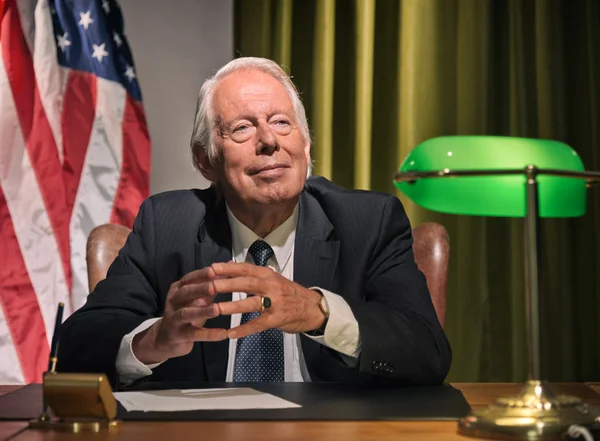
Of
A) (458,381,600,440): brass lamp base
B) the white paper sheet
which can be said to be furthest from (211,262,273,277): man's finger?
(458,381,600,440): brass lamp base

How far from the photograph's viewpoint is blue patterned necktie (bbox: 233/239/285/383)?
2119 millimetres

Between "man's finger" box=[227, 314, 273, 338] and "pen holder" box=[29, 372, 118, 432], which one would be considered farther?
"man's finger" box=[227, 314, 273, 338]

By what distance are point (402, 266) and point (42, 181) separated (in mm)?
1745

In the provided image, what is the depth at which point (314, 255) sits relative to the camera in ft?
7.44

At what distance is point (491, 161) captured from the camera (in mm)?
1342

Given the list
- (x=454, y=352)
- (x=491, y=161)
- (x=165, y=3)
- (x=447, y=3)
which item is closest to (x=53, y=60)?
(x=165, y=3)

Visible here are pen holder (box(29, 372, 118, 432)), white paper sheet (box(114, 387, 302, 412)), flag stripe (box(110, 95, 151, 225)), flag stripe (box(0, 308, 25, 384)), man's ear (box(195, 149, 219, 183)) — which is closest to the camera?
pen holder (box(29, 372, 118, 432))

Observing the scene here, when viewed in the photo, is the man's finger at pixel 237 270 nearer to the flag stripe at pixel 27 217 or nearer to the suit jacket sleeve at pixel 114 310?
the suit jacket sleeve at pixel 114 310

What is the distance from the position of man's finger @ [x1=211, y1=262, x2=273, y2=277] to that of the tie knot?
0.53 m

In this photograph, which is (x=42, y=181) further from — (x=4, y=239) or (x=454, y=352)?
(x=454, y=352)

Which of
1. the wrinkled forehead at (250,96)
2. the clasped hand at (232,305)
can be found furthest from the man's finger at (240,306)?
the wrinkled forehead at (250,96)

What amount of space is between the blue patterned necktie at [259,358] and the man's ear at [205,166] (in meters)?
0.52

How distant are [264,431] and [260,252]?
104 cm

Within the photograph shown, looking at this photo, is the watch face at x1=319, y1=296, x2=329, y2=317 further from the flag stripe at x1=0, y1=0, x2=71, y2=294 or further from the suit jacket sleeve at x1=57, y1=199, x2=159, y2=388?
the flag stripe at x1=0, y1=0, x2=71, y2=294
